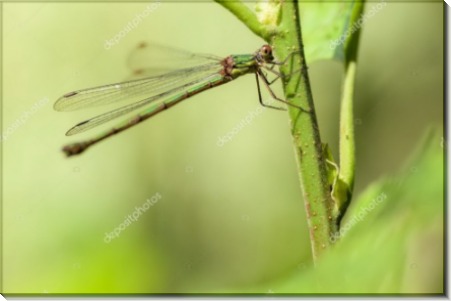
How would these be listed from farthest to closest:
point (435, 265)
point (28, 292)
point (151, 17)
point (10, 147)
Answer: point (151, 17) < point (10, 147) < point (28, 292) < point (435, 265)

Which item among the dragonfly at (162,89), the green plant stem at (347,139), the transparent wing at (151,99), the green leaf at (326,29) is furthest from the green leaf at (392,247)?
the transparent wing at (151,99)

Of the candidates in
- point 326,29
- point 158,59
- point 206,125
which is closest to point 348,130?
point 326,29

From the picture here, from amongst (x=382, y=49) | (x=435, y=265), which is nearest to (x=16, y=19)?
(x=382, y=49)

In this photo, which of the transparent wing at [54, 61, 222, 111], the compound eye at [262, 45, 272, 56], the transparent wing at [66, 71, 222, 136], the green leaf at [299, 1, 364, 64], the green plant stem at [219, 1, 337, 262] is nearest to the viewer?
the green plant stem at [219, 1, 337, 262]

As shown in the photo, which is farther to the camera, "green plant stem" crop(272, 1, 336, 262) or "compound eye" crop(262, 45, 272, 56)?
"compound eye" crop(262, 45, 272, 56)

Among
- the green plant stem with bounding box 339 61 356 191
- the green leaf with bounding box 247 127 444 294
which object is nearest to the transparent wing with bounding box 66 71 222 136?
the green plant stem with bounding box 339 61 356 191

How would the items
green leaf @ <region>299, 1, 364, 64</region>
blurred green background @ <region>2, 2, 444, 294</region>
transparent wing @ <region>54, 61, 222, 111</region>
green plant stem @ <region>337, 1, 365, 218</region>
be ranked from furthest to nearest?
blurred green background @ <region>2, 2, 444, 294</region> → transparent wing @ <region>54, 61, 222, 111</region> → green leaf @ <region>299, 1, 364, 64</region> → green plant stem @ <region>337, 1, 365, 218</region>

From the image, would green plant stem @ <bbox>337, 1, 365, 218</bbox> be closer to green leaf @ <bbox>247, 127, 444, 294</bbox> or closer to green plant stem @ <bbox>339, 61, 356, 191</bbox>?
green plant stem @ <bbox>339, 61, 356, 191</bbox>

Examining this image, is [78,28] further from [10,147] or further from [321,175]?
[321,175]

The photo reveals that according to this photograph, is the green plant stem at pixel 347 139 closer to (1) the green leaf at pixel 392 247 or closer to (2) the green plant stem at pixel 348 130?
(2) the green plant stem at pixel 348 130
